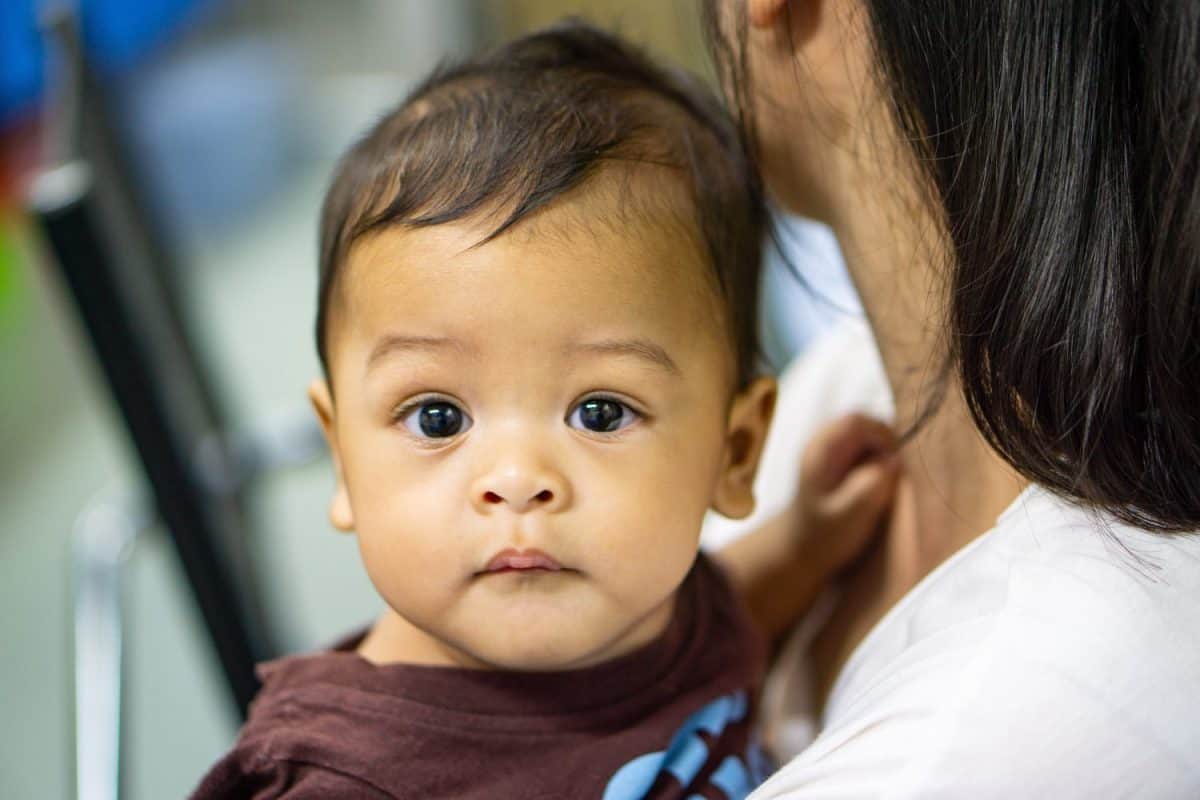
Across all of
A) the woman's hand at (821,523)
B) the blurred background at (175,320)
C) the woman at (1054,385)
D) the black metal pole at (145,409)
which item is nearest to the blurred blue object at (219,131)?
the blurred background at (175,320)

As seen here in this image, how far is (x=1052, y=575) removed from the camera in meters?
0.62

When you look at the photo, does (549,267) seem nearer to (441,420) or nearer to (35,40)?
(441,420)

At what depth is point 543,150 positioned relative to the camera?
0.68m

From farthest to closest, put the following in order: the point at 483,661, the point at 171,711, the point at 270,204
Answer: the point at 270,204, the point at 171,711, the point at 483,661

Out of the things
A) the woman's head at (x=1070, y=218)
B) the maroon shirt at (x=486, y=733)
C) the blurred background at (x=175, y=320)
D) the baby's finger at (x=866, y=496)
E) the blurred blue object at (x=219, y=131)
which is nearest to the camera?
the woman's head at (x=1070, y=218)

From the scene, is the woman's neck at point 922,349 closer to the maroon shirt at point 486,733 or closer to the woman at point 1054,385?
the woman at point 1054,385

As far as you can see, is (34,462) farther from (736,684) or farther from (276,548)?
(736,684)

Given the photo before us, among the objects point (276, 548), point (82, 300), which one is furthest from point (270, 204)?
point (82, 300)

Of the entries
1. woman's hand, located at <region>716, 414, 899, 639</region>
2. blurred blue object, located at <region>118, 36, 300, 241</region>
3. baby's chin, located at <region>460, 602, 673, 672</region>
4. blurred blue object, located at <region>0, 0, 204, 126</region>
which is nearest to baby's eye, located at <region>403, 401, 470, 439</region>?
baby's chin, located at <region>460, 602, 673, 672</region>

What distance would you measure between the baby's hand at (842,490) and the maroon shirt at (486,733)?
20 cm

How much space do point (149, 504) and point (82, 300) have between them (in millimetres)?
328

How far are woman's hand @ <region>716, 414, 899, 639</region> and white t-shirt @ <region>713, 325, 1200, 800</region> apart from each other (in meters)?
0.29

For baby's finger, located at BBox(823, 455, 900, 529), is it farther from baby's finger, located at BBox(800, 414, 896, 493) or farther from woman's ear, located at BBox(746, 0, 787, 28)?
woman's ear, located at BBox(746, 0, 787, 28)

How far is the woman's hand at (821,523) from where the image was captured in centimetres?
96
